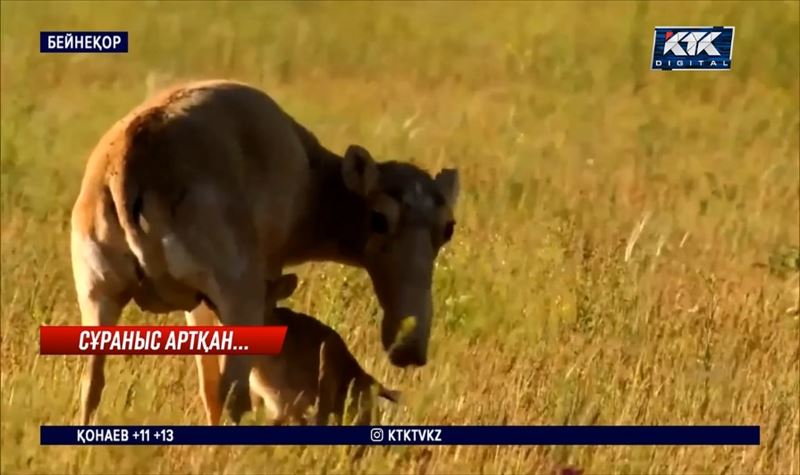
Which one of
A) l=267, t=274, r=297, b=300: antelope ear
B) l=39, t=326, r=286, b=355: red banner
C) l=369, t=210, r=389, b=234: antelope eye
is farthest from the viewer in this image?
l=369, t=210, r=389, b=234: antelope eye

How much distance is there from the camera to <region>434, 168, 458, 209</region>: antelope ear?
7344 millimetres

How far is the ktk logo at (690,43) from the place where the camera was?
7.23 metres

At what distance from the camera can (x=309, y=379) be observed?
23.7 ft

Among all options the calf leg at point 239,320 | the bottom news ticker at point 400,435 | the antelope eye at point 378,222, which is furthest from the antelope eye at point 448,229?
the calf leg at point 239,320

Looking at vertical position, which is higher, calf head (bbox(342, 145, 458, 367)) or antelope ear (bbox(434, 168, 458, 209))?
antelope ear (bbox(434, 168, 458, 209))

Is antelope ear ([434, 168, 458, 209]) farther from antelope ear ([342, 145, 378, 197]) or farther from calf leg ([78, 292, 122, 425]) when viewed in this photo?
calf leg ([78, 292, 122, 425])

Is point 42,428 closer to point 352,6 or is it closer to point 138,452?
point 138,452

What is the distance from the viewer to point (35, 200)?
8.88 m

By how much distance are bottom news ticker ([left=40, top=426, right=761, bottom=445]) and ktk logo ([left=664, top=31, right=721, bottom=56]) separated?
1511 mm

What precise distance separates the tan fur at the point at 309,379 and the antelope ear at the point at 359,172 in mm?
463

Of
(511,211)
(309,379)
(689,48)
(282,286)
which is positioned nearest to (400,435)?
(309,379)

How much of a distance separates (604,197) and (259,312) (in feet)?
10.6

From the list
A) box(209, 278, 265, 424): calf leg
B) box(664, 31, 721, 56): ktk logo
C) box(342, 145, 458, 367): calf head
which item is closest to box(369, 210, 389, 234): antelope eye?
box(342, 145, 458, 367): calf head

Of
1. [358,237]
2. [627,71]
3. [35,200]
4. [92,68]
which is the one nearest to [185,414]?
[358,237]
